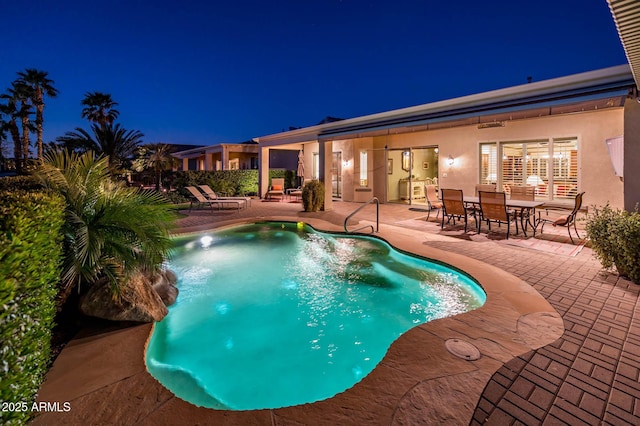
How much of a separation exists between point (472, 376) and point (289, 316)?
112 inches

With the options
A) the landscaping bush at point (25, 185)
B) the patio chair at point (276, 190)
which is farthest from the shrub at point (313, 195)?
the landscaping bush at point (25, 185)

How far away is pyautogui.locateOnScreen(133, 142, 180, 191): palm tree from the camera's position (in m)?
19.4

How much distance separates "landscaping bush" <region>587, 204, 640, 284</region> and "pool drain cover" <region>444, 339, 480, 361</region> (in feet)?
11.1

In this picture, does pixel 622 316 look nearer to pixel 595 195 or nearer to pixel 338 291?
pixel 338 291

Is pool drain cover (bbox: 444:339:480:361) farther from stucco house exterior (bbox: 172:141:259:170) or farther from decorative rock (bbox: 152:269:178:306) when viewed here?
stucco house exterior (bbox: 172:141:259:170)

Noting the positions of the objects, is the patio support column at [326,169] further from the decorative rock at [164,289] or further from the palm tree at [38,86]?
the palm tree at [38,86]

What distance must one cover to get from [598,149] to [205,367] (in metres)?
11.7

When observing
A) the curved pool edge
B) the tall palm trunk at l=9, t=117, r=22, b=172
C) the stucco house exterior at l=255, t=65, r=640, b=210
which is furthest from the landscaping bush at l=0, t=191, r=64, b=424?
the tall palm trunk at l=9, t=117, r=22, b=172

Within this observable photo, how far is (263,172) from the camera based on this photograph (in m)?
17.8

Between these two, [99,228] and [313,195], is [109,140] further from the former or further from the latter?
[99,228]

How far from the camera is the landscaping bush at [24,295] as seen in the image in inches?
63.6

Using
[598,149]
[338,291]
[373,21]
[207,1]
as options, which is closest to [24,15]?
[207,1]

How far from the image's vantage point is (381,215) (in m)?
11.9

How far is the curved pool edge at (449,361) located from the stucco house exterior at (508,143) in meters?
3.61
